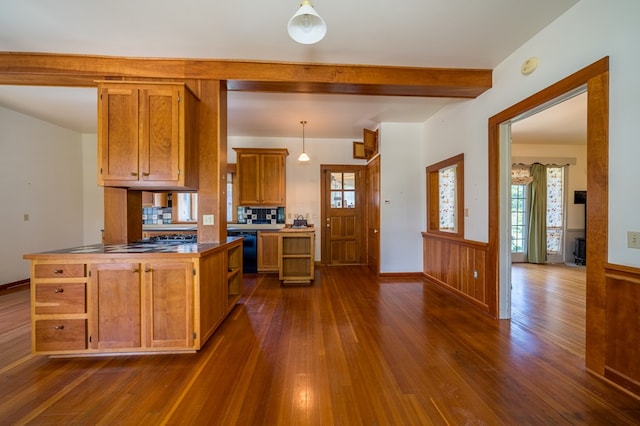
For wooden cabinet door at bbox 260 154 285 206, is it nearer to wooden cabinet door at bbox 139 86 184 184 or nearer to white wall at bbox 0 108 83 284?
wooden cabinet door at bbox 139 86 184 184

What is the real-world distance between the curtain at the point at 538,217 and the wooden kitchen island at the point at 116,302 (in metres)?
6.94

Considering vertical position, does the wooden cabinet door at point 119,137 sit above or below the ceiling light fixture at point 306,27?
below

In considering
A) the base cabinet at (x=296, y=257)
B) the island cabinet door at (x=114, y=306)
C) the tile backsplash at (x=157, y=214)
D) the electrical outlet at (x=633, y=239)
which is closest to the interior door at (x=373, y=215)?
the base cabinet at (x=296, y=257)

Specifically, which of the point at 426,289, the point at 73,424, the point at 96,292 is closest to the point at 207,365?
the point at 73,424

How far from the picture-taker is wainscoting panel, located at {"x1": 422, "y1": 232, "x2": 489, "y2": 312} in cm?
319

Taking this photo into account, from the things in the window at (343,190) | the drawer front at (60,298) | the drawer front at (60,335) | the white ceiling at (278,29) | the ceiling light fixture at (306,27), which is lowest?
the drawer front at (60,335)

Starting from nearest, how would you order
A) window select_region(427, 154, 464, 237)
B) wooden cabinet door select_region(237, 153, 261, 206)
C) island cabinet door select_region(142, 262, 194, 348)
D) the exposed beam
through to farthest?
island cabinet door select_region(142, 262, 194, 348) → the exposed beam → window select_region(427, 154, 464, 237) → wooden cabinet door select_region(237, 153, 261, 206)

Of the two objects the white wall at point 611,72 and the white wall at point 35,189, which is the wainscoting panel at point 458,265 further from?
the white wall at point 35,189

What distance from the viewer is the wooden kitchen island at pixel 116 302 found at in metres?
2.10

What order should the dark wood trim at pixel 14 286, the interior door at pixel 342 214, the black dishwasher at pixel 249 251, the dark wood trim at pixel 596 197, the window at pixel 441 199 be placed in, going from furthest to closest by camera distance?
the interior door at pixel 342 214 → the black dishwasher at pixel 249 251 → the window at pixel 441 199 → the dark wood trim at pixel 14 286 → the dark wood trim at pixel 596 197

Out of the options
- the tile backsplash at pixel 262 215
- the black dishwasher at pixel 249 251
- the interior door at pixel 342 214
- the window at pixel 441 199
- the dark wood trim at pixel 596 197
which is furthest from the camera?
the interior door at pixel 342 214

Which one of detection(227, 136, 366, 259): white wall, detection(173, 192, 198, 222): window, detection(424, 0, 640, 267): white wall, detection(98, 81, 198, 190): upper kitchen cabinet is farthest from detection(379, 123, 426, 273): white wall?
detection(173, 192, 198, 222): window

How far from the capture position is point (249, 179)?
207 inches

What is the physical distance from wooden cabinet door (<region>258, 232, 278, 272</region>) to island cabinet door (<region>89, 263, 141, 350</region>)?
2.97 meters
